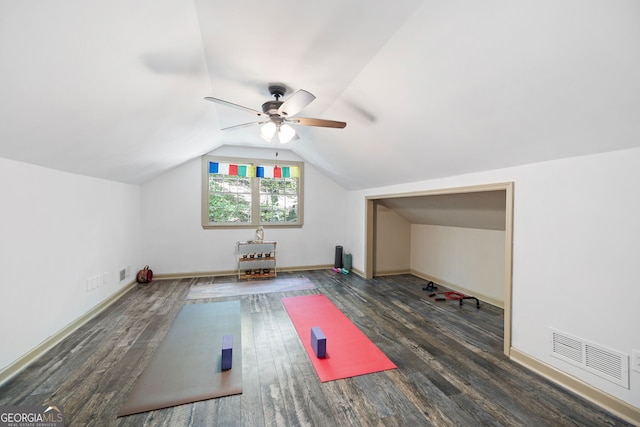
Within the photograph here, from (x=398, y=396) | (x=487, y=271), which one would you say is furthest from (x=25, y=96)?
(x=487, y=271)

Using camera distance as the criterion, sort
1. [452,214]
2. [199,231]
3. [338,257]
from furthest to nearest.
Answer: [338,257]
[199,231]
[452,214]

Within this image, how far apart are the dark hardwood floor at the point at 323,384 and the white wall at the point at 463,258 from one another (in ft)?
2.57

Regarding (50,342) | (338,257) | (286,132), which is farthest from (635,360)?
(50,342)

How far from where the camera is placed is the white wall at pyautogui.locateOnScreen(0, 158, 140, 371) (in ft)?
7.32

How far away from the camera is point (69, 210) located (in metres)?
3.05

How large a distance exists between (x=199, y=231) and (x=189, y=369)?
11.8ft

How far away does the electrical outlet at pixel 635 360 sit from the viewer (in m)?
1.83

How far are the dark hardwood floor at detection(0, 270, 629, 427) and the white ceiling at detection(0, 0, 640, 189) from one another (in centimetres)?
197

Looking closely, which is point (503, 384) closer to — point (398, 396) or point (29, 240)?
point (398, 396)

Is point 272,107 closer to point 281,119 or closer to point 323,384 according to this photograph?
point 281,119

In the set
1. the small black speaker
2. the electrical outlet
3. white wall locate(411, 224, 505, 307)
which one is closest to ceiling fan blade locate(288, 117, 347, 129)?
the electrical outlet

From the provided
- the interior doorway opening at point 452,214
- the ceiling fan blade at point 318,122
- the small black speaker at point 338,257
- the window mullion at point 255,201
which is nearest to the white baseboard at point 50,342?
the window mullion at point 255,201

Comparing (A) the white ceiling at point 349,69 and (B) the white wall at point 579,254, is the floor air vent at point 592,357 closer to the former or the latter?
(B) the white wall at point 579,254

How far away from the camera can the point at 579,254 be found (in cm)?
213
